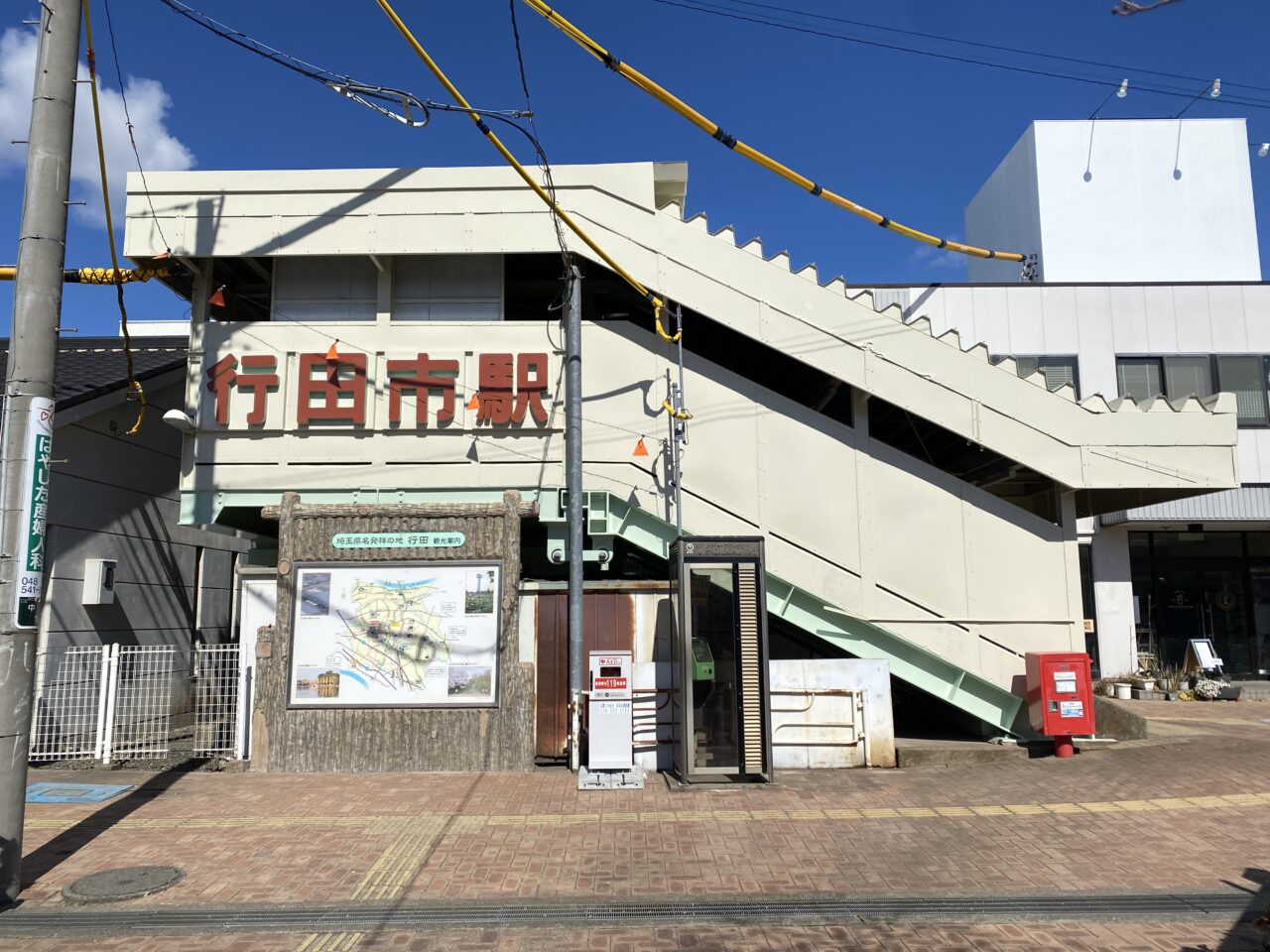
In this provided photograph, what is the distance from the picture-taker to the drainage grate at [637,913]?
216 inches

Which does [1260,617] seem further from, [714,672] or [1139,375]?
[714,672]

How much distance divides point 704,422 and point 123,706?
28.2 ft

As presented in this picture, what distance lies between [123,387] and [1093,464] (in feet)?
47.3

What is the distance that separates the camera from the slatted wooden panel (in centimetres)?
931

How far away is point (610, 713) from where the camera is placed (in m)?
9.52

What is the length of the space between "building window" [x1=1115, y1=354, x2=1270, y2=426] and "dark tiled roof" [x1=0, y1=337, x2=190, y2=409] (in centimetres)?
1918


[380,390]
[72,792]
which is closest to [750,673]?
[380,390]

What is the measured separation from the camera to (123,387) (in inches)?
499

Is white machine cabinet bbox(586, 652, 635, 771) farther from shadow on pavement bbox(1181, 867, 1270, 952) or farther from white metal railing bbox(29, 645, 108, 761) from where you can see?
white metal railing bbox(29, 645, 108, 761)

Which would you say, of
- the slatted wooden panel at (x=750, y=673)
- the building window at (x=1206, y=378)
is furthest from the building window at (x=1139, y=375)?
the slatted wooden panel at (x=750, y=673)

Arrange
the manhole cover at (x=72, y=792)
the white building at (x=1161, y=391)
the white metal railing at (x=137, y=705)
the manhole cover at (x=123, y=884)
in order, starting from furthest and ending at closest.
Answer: the white building at (x=1161, y=391) → the white metal railing at (x=137, y=705) → the manhole cover at (x=72, y=792) → the manhole cover at (x=123, y=884)

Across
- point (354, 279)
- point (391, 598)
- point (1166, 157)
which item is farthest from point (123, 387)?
point (1166, 157)

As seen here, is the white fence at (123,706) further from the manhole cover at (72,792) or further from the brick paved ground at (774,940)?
the brick paved ground at (774,940)

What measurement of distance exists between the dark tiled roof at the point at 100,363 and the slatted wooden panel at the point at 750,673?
9.57 meters
